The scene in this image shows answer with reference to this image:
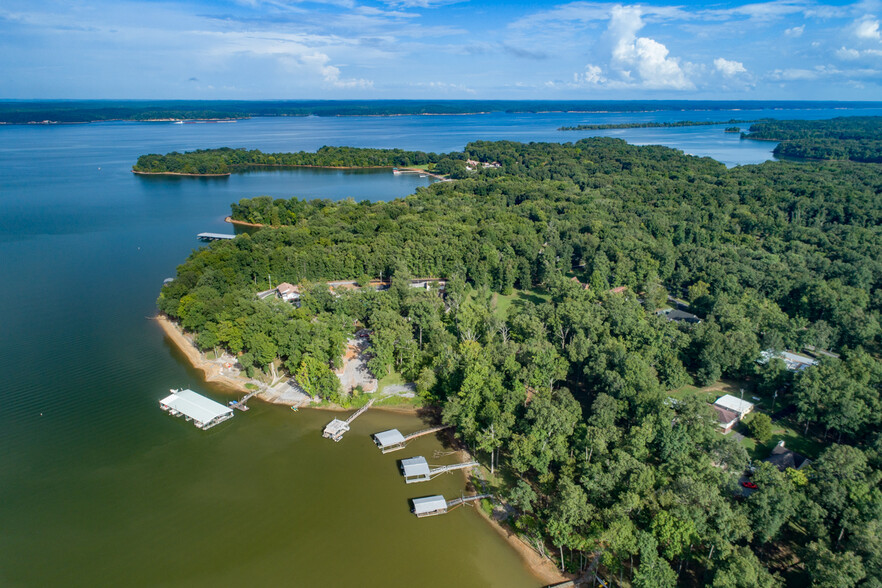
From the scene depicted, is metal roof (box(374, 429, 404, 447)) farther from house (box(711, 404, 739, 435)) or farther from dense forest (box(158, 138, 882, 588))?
house (box(711, 404, 739, 435))

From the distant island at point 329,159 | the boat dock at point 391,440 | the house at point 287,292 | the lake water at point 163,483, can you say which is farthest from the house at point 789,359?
the distant island at point 329,159

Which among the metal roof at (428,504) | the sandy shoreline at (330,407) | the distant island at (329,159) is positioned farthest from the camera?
the distant island at (329,159)

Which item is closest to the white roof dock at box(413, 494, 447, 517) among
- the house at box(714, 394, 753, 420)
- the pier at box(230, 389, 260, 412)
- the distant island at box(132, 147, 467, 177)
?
the pier at box(230, 389, 260, 412)

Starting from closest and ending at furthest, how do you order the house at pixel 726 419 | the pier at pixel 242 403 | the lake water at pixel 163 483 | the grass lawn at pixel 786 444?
the lake water at pixel 163 483, the grass lawn at pixel 786 444, the house at pixel 726 419, the pier at pixel 242 403

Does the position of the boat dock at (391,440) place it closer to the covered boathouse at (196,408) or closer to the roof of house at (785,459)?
the covered boathouse at (196,408)

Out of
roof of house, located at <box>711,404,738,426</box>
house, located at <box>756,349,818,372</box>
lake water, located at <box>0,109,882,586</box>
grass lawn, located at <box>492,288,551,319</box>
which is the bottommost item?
lake water, located at <box>0,109,882,586</box>

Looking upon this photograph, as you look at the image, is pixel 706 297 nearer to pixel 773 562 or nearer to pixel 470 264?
pixel 470 264

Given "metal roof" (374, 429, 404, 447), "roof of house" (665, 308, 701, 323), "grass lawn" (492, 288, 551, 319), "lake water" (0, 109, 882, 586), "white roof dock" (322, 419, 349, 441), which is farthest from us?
Answer: "grass lawn" (492, 288, 551, 319)
